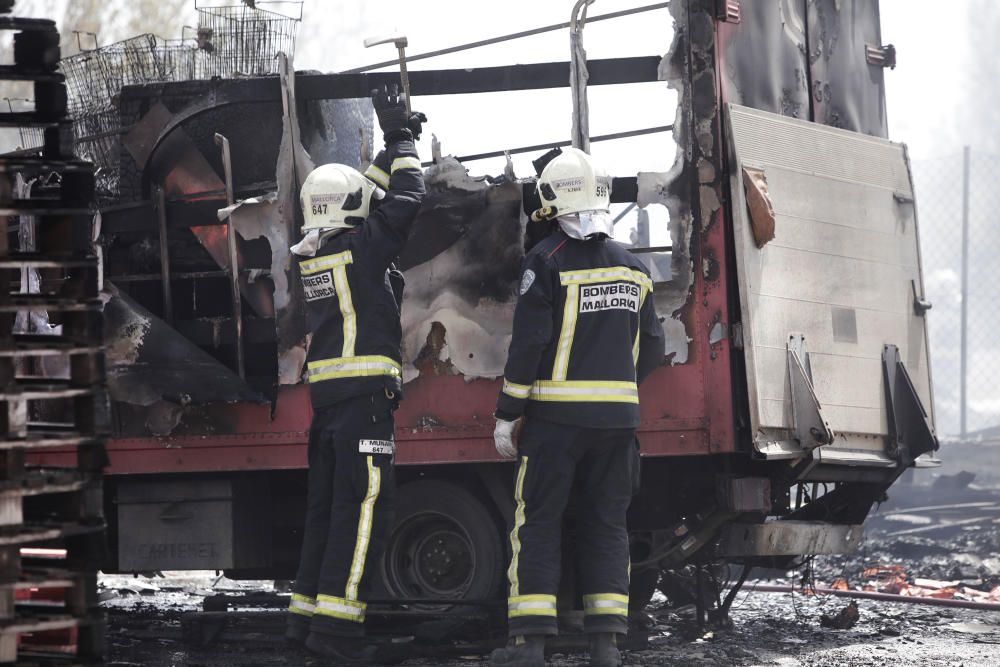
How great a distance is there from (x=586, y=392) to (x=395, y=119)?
147cm

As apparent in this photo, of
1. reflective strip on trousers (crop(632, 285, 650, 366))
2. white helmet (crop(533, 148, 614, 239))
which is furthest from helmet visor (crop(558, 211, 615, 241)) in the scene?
reflective strip on trousers (crop(632, 285, 650, 366))

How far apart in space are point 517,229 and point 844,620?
2789 mm

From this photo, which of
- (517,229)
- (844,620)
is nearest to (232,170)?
(517,229)

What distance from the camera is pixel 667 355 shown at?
587 centimetres

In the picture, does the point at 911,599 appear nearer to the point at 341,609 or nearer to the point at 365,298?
the point at 341,609

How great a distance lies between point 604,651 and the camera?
211 inches

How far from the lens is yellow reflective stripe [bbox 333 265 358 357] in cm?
573

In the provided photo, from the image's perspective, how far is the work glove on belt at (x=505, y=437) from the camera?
5.56 m

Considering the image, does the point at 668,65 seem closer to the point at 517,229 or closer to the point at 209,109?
the point at 517,229

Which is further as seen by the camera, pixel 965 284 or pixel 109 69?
pixel 965 284

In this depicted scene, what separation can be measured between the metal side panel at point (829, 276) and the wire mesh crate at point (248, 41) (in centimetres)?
273

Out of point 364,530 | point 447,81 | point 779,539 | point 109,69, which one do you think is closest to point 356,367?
point 364,530

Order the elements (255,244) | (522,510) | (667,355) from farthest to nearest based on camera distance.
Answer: (255,244), (667,355), (522,510)

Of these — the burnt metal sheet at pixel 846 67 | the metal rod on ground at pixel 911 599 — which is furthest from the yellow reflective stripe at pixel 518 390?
the metal rod on ground at pixel 911 599
